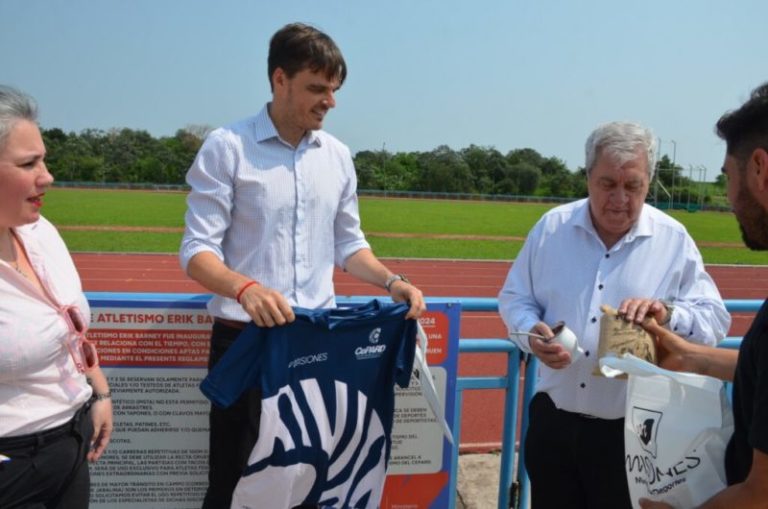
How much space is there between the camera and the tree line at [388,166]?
225 feet

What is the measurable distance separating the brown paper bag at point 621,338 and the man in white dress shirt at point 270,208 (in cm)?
68

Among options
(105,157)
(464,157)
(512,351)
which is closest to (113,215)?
(512,351)

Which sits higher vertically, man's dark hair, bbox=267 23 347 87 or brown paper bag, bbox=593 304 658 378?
man's dark hair, bbox=267 23 347 87

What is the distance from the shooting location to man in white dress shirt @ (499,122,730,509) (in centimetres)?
245

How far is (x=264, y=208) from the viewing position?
7.82ft

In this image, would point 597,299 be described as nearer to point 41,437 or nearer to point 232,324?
point 232,324

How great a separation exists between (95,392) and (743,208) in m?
2.17

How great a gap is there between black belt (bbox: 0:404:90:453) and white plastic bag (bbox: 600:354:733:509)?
1.72m

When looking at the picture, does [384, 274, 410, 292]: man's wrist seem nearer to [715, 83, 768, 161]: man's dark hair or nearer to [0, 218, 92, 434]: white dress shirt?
[0, 218, 92, 434]: white dress shirt

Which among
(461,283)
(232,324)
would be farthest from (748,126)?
(461,283)

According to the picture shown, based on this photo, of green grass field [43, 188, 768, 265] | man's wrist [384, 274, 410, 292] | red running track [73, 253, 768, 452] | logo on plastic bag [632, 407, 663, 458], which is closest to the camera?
logo on plastic bag [632, 407, 663, 458]

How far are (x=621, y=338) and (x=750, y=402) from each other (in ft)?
2.52

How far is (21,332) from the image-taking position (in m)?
1.89

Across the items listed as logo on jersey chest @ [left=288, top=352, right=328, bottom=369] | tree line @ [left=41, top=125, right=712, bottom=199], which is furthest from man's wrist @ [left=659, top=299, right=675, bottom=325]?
tree line @ [left=41, top=125, right=712, bottom=199]
